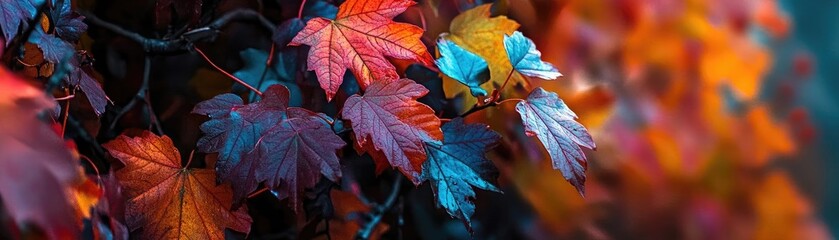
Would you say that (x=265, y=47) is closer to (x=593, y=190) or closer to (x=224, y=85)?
(x=224, y=85)

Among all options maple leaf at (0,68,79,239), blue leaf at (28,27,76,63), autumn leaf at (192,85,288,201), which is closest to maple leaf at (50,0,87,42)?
blue leaf at (28,27,76,63)

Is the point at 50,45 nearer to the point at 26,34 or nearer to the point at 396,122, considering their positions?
the point at 26,34

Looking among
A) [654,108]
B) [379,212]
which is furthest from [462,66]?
[654,108]

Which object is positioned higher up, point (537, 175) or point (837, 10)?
point (837, 10)

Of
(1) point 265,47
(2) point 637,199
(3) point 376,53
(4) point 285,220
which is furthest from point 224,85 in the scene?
(2) point 637,199

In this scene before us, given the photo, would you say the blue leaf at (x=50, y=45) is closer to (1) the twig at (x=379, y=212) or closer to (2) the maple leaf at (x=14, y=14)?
(2) the maple leaf at (x=14, y=14)
